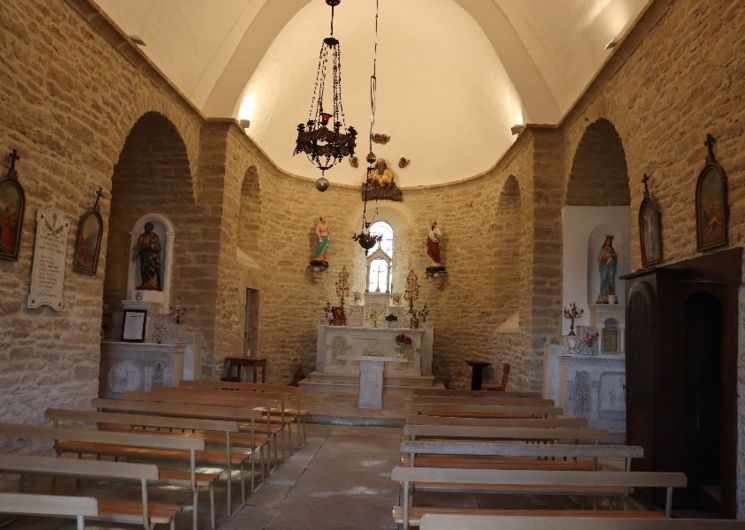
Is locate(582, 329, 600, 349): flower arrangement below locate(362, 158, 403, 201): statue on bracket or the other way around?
below

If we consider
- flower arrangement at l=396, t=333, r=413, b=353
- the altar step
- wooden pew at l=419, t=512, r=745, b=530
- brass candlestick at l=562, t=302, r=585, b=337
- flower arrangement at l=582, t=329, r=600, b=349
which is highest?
brass candlestick at l=562, t=302, r=585, b=337

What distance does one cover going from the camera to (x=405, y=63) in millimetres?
14555

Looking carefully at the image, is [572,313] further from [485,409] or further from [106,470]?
[106,470]

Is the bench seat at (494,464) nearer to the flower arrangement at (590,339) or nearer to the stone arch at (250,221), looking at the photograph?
the flower arrangement at (590,339)

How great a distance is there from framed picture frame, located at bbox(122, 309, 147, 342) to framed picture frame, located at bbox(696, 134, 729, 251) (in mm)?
8266

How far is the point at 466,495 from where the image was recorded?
19.9ft

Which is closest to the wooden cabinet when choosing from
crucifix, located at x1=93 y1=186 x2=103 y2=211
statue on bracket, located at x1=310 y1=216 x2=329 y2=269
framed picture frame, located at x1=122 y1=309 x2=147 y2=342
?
crucifix, located at x1=93 y1=186 x2=103 y2=211

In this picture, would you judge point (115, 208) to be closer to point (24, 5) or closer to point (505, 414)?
point (24, 5)

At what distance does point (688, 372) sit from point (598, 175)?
5472 millimetres

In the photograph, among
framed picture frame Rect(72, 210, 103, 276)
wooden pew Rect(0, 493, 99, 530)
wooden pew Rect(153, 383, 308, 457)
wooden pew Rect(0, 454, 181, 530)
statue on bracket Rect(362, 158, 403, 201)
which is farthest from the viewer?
statue on bracket Rect(362, 158, 403, 201)

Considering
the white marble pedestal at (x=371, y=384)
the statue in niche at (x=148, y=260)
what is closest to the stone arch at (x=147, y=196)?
the statue in niche at (x=148, y=260)

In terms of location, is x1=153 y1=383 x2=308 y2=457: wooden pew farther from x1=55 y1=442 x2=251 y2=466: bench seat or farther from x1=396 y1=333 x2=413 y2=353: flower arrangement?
x1=396 y1=333 x2=413 y2=353: flower arrangement

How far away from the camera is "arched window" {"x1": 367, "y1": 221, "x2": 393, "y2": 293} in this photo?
1720 centimetres

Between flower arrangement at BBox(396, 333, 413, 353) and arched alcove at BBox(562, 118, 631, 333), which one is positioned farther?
flower arrangement at BBox(396, 333, 413, 353)
